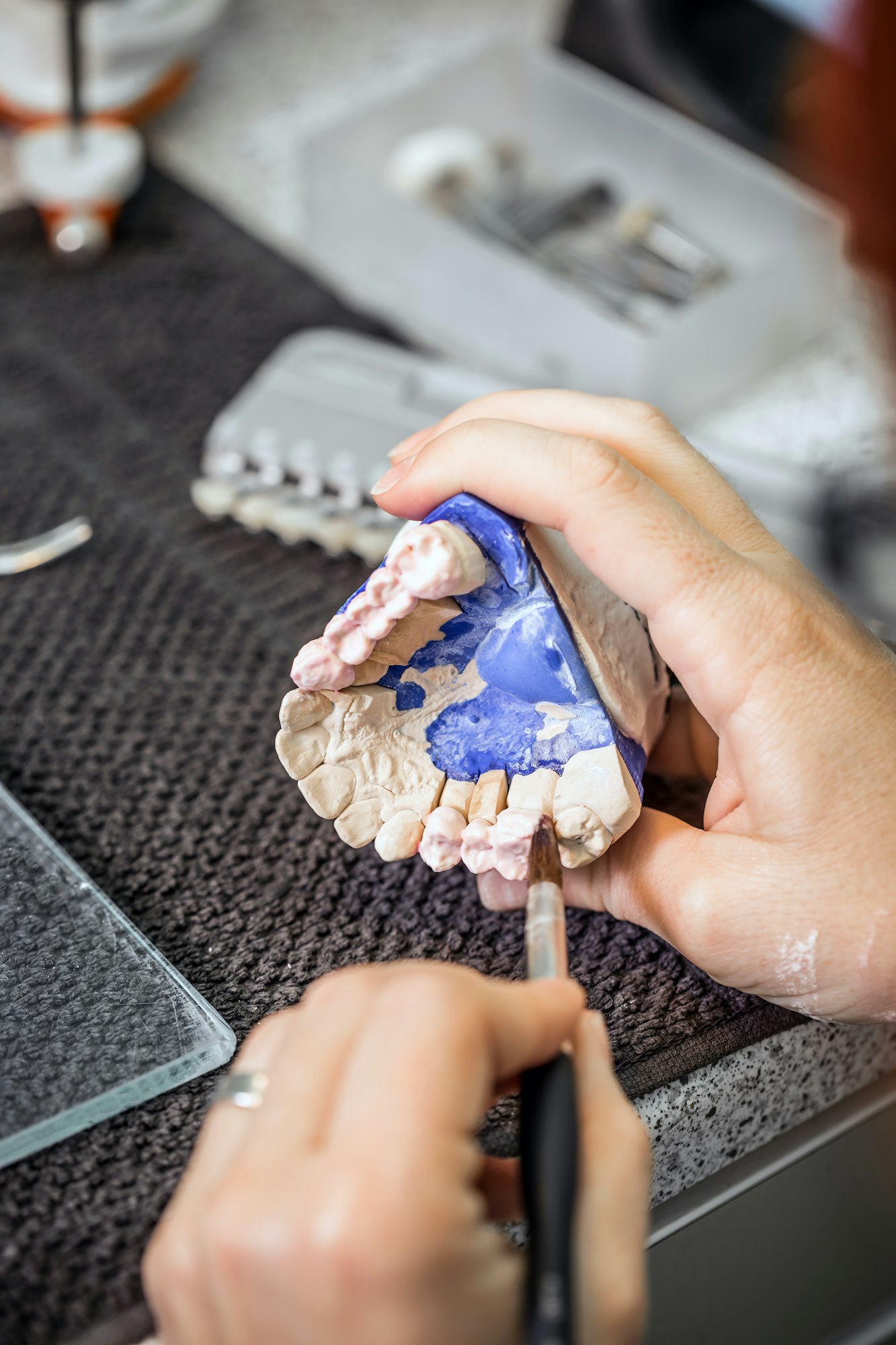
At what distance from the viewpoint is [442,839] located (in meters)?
0.50

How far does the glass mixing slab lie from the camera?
47 cm

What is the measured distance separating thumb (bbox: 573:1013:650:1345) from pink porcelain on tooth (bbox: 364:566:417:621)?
18 cm

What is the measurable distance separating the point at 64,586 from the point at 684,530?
1.36 feet

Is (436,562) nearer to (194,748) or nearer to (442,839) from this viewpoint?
(442,839)

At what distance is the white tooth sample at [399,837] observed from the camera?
1.64 ft

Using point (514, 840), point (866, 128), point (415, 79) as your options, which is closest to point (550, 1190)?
point (514, 840)

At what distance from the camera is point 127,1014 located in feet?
1.64

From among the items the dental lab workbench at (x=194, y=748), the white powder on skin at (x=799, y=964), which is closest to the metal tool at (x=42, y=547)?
the dental lab workbench at (x=194, y=748)

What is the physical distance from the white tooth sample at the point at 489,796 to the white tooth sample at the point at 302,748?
0.06 m

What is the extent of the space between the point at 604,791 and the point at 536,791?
28 millimetres

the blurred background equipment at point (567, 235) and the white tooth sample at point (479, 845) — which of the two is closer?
the white tooth sample at point (479, 845)

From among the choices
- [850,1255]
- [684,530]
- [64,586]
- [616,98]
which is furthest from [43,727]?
[616,98]

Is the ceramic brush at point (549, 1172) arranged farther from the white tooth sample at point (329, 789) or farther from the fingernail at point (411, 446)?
the fingernail at point (411, 446)

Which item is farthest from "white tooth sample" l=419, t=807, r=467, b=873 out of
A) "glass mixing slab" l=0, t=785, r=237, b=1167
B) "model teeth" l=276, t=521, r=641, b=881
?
"glass mixing slab" l=0, t=785, r=237, b=1167
